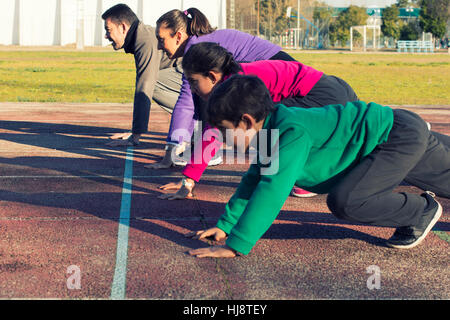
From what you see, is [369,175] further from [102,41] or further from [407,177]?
[102,41]

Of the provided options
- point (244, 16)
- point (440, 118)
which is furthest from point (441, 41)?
point (440, 118)

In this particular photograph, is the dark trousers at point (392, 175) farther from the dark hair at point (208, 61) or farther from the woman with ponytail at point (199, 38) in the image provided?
the woman with ponytail at point (199, 38)

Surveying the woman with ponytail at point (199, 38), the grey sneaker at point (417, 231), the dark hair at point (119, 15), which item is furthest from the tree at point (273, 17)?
the grey sneaker at point (417, 231)

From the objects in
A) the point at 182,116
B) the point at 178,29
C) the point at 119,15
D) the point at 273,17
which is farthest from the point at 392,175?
the point at 273,17

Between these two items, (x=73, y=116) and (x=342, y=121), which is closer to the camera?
(x=342, y=121)

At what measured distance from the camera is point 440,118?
1131 cm

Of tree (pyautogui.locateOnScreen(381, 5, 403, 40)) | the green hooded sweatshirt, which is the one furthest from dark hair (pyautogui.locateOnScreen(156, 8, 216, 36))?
tree (pyautogui.locateOnScreen(381, 5, 403, 40))

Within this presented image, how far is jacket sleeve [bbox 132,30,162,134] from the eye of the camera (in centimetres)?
698

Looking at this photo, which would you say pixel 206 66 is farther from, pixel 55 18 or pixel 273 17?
pixel 273 17

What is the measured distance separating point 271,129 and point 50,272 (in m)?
1.40

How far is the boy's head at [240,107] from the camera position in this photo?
3.18 meters

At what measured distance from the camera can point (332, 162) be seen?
3.48 m

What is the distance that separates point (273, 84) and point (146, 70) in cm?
297

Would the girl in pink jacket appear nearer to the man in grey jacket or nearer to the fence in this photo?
the man in grey jacket
